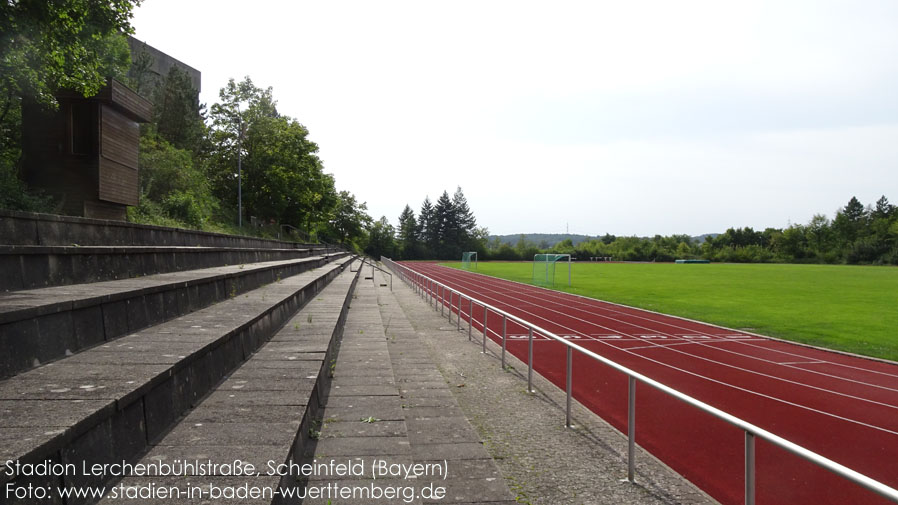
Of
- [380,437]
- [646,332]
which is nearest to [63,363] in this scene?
[380,437]

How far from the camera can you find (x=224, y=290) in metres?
6.68

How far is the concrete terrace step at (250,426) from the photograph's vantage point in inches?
92.3

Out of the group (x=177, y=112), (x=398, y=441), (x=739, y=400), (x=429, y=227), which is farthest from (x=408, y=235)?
(x=398, y=441)

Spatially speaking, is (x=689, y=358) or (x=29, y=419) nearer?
(x=29, y=419)

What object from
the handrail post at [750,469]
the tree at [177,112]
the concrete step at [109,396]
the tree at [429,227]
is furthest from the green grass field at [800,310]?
the tree at [429,227]

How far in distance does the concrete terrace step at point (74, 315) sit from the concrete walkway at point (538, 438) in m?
2.75

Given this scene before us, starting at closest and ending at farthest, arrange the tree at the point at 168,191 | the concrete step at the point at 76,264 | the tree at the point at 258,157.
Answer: the concrete step at the point at 76,264
the tree at the point at 168,191
the tree at the point at 258,157

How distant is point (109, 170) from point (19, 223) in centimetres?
1009

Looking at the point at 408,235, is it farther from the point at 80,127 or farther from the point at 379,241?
the point at 80,127

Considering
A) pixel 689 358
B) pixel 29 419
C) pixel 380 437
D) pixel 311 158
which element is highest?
pixel 311 158

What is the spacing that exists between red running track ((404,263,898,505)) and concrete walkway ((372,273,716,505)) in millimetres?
534

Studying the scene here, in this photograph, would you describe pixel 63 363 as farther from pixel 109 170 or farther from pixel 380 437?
pixel 109 170

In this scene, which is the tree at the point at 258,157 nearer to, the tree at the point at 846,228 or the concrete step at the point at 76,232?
the concrete step at the point at 76,232

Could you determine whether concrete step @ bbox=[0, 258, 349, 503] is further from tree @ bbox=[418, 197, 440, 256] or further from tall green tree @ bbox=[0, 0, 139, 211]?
tree @ bbox=[418, 197, 440, 256]
